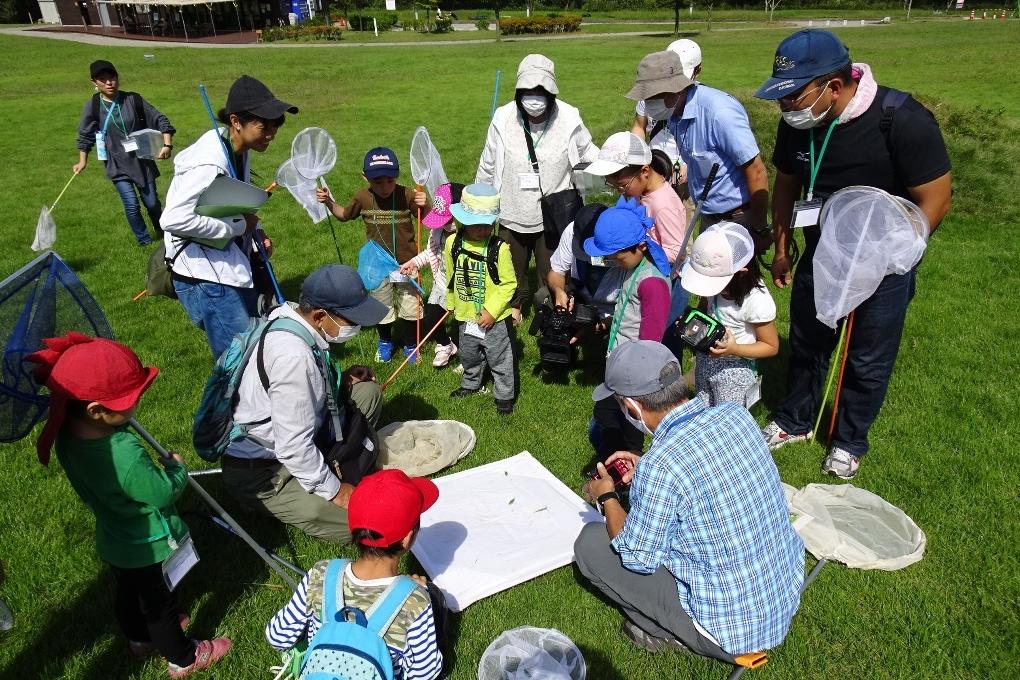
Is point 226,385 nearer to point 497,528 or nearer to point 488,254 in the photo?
point 497,528

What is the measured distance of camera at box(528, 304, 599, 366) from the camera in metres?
5.51

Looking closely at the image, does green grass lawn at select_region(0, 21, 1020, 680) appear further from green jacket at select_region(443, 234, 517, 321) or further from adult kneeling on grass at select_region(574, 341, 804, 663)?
green jacket at select_region(443, 234, 517, 321)

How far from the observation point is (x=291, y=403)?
136 inches

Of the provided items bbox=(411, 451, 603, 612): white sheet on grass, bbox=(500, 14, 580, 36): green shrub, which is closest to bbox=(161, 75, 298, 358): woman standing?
bbox=(411, 451, 603, 612): white sheet on grass

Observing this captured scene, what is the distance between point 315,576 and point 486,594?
4.68ft

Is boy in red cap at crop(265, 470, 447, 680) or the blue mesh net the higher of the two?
the blue mesh net

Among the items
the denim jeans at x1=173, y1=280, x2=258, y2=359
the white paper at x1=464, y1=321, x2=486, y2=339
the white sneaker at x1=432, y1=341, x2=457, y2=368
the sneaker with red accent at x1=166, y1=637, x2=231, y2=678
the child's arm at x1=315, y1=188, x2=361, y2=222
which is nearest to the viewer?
the sneaker with red accent at x1=166, y1=637, x2=231, y2=678

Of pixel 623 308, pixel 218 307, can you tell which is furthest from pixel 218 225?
pixel 623 308

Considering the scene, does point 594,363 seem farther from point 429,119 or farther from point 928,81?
point 928,81

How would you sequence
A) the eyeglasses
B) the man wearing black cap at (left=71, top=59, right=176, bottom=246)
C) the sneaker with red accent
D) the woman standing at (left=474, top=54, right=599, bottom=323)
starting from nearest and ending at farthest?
the sneaker with red accent → the eyeglasses → the woman standing at (left=474, top=54, right=599, bottom=323) → the man wearing black cap at (left=71, top=59, right=176, bottom=246)

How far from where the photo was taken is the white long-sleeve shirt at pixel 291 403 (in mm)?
3416

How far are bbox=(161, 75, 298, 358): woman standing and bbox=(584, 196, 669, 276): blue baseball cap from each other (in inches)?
87.3

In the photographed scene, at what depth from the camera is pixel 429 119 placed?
731 inches

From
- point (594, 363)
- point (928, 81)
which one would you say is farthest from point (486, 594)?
point (928, 81)
